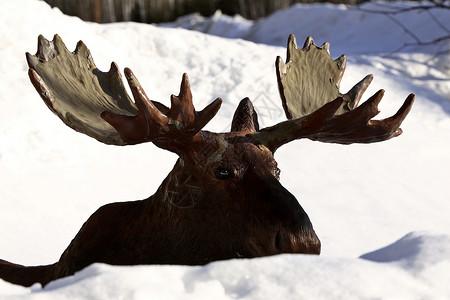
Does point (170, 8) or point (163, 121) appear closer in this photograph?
point (163, 121)

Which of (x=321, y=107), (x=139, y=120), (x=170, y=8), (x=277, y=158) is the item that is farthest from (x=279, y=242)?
(x=170, y=8)

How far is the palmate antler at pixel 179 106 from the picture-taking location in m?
2.28

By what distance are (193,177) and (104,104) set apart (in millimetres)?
497

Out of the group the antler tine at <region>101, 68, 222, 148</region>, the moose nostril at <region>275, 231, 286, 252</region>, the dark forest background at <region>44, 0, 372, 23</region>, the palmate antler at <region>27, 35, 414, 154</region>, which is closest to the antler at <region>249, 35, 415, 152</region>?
the palmate antler at <region>27, 35, 414, 154</region>

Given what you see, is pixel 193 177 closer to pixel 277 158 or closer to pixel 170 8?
pixel 277 158

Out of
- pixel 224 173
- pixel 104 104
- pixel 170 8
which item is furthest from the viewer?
pixel 170 8

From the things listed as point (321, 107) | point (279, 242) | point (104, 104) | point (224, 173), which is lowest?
point (279, 242)

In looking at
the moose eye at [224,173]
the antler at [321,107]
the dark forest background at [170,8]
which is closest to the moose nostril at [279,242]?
the moose eye at [224,173]

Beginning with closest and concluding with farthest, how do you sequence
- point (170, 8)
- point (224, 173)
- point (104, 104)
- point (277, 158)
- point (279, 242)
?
point (279, 242) < point (224, 173) < point (104, 104) < point (277, 158) < point (170, 8)

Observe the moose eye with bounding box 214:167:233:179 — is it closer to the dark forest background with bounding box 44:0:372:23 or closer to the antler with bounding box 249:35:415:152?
the antler with bounding box 249:35:415:152

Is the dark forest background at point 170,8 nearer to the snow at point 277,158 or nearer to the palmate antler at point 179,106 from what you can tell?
the snow at point 277,158

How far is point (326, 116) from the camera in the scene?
92.4 inches

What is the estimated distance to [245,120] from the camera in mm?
2676

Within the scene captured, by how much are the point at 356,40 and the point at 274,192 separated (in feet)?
24.6
